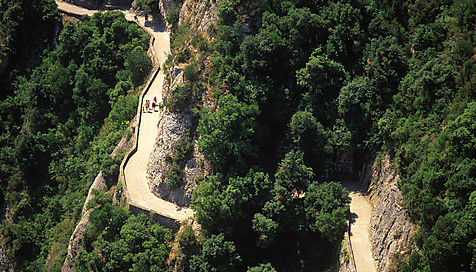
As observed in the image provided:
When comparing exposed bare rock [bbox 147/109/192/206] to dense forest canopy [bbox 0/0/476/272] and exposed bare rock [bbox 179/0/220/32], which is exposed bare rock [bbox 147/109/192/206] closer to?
dense forest canopy [bbox 0/0/476/272]

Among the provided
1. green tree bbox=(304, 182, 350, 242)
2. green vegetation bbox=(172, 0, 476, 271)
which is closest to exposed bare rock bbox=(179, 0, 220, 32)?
green vegetation bbox=(172, 0, 476, 271)

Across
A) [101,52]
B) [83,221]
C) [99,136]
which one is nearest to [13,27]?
[101,52]

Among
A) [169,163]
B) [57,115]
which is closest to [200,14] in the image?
[169,163]

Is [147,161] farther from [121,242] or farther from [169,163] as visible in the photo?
[121,242]

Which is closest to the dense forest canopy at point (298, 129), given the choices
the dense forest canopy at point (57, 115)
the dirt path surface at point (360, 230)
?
the dense forest canopy at point (57, 115)

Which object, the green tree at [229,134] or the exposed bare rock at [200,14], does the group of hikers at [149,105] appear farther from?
the green tree at [229,134]
